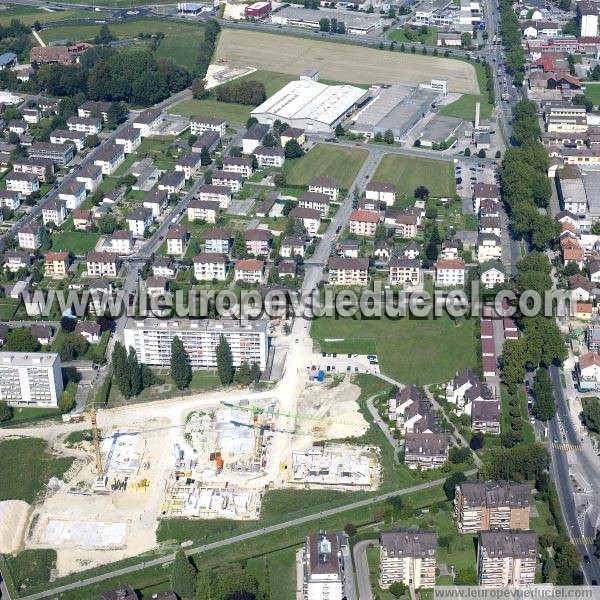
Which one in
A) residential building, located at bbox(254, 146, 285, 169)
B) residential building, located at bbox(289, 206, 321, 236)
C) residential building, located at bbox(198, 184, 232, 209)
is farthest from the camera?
residential building, located at bbox(254, 146, 285, 169)

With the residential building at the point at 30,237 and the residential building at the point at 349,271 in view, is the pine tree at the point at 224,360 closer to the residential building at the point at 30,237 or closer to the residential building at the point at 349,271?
the residential building at the point at 349,271

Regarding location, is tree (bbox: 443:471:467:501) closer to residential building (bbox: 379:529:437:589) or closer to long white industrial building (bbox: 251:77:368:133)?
residential building (bbox: 379:529:437:589)

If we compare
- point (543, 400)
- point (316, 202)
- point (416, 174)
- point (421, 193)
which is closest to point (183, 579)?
point (543, 400)

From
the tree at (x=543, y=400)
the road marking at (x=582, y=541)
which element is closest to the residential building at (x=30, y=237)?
the tree at (x=543, y=400)

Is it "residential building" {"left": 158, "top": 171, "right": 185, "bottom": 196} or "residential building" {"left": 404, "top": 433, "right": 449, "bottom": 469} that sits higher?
"residential building" {"left": 158, "top": 171, "right": 185, "bottom": 196}

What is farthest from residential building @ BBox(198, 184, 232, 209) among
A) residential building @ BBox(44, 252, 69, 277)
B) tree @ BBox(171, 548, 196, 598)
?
tree @ BBox(171, 548, 196, 598)

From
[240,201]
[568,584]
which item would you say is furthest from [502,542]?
[240,201]
